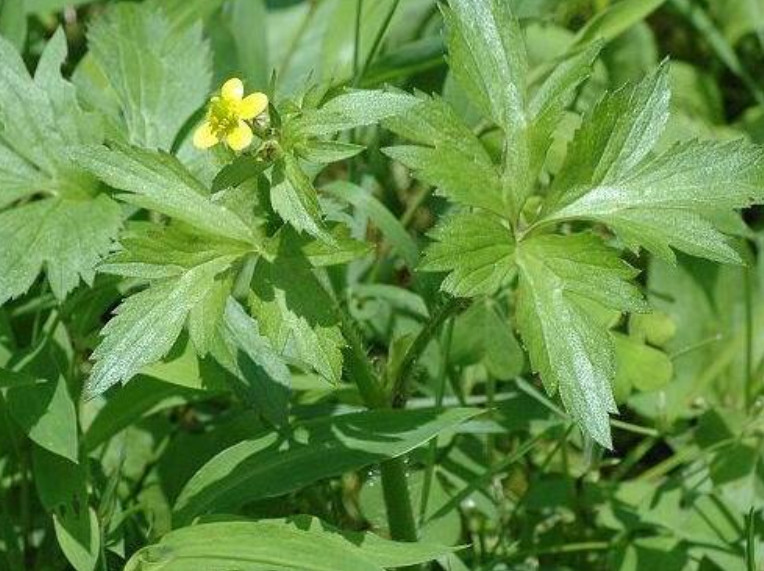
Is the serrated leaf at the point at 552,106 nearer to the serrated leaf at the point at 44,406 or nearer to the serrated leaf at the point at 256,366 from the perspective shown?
the serrated leaf at the point at 256,366

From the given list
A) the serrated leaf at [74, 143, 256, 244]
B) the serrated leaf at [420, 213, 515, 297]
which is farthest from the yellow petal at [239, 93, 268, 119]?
the serrated leaf at [420, 213, 515, 297]

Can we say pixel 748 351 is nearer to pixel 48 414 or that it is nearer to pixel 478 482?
pixel 478 482

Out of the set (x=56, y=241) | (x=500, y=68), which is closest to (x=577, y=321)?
(x=500, y=68)

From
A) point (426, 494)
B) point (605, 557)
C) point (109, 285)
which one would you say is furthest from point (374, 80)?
point (605, 557)

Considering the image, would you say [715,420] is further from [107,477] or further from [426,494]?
[107,477]

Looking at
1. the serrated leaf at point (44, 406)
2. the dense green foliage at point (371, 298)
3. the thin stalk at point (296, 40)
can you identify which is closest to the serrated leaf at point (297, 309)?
the dense green foliage at point (371, 298)
